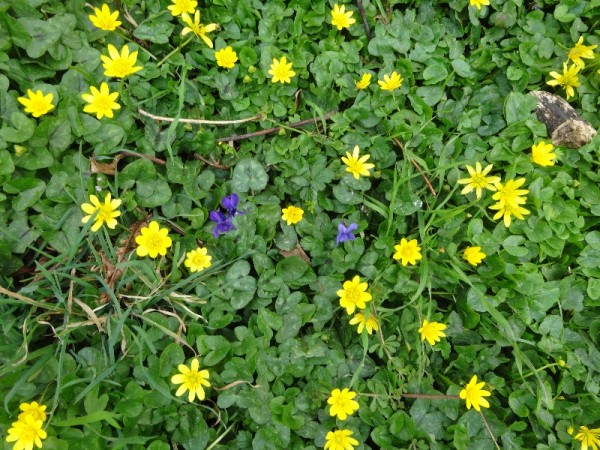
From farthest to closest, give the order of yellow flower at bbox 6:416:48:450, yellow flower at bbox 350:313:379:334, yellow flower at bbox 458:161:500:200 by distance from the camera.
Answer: yellow flower at bbox 458:161:500:200 → yellow flower at bbox 350:313:379:334 → yellow flower at bbox 6:416:48:450

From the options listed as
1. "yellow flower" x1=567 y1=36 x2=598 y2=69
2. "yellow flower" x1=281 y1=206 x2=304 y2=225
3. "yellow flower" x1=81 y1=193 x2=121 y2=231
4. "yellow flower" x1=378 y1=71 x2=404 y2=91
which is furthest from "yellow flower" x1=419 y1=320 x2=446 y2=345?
"yellow flower" x1=567 y1=36 x2=598 y2=69

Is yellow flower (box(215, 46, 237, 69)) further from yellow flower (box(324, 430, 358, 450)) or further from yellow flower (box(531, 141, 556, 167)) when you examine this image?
yellow flower (box(324, 430, 358, 450))

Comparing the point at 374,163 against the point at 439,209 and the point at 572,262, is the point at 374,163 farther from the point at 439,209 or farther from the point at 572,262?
the point at 572,262

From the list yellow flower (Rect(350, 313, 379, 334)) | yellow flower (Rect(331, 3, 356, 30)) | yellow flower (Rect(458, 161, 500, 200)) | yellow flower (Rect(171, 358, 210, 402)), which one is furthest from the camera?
yellow flower (Rect(331, 3, 356, 30))

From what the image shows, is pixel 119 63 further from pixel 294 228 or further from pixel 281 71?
pixel 294 228

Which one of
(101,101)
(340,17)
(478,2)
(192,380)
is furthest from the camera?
(478,2)

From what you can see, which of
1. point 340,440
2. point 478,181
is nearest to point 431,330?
point 340,440
